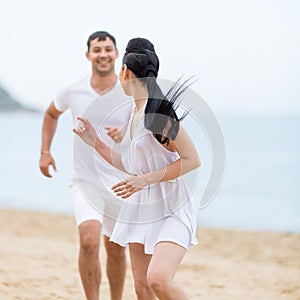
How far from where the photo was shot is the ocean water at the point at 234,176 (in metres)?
13.8

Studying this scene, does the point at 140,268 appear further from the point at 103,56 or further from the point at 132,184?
the point at 103,56

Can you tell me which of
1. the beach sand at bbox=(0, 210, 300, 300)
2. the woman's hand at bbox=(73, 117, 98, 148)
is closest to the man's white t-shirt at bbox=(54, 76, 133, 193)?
the woman's hand at bbox=(73, 117, 98, 148)

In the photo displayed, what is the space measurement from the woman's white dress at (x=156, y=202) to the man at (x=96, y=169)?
3.11 feet

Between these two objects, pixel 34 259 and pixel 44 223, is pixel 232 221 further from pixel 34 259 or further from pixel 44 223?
pixel 34 259

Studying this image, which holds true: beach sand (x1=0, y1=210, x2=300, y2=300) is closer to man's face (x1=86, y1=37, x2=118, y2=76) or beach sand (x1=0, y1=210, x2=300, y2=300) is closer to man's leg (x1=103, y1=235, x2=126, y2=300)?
man's leg (x1=103, y1=235, x2=126, y2=300)

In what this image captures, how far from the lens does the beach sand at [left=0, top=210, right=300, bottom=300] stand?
19.0 feet

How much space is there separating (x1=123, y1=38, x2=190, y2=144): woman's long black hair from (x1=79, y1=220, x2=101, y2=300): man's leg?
1.23 meters

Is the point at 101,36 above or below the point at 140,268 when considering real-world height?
above

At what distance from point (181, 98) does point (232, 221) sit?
32.6 feet

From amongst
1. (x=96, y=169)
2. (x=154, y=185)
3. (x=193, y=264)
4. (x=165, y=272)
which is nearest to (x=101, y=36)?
(x=96, y=169)

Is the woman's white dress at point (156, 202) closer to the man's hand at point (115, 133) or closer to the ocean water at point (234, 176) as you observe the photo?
the ocean water at point (234, 176)

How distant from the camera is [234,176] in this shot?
21875 millimetres

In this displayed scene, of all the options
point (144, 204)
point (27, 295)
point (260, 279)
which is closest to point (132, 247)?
point (144, 204)

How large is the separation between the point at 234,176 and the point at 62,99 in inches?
679
